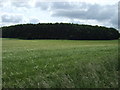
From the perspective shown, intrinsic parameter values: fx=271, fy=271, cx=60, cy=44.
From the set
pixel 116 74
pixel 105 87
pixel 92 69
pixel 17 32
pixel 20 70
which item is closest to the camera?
pixel 105 87

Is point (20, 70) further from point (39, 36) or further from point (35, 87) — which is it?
point (39, 36)

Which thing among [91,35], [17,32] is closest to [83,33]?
[91,35]

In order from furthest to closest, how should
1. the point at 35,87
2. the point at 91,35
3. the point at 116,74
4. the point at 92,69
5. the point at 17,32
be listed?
the point at 17,32 < the point at 91,35 < the point at 92,69 < the point at 116,74 < the point at 35,87

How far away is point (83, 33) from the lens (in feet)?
371

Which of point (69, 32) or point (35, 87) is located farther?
point (69, 32)

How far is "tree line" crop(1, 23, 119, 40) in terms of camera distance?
113 meters

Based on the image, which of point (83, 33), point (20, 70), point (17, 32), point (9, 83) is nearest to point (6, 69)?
point (20, 70)

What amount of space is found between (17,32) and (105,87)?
115049 mm

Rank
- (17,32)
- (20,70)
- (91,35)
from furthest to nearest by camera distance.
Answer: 1. (17,32)
2. (91,35)
3. (20,70)

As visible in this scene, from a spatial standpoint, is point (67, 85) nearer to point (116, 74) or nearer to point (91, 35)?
point (116, 74)

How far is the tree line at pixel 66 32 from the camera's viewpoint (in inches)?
4466

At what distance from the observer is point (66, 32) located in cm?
11475

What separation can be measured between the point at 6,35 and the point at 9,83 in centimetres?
11606

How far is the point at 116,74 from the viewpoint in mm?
9289
